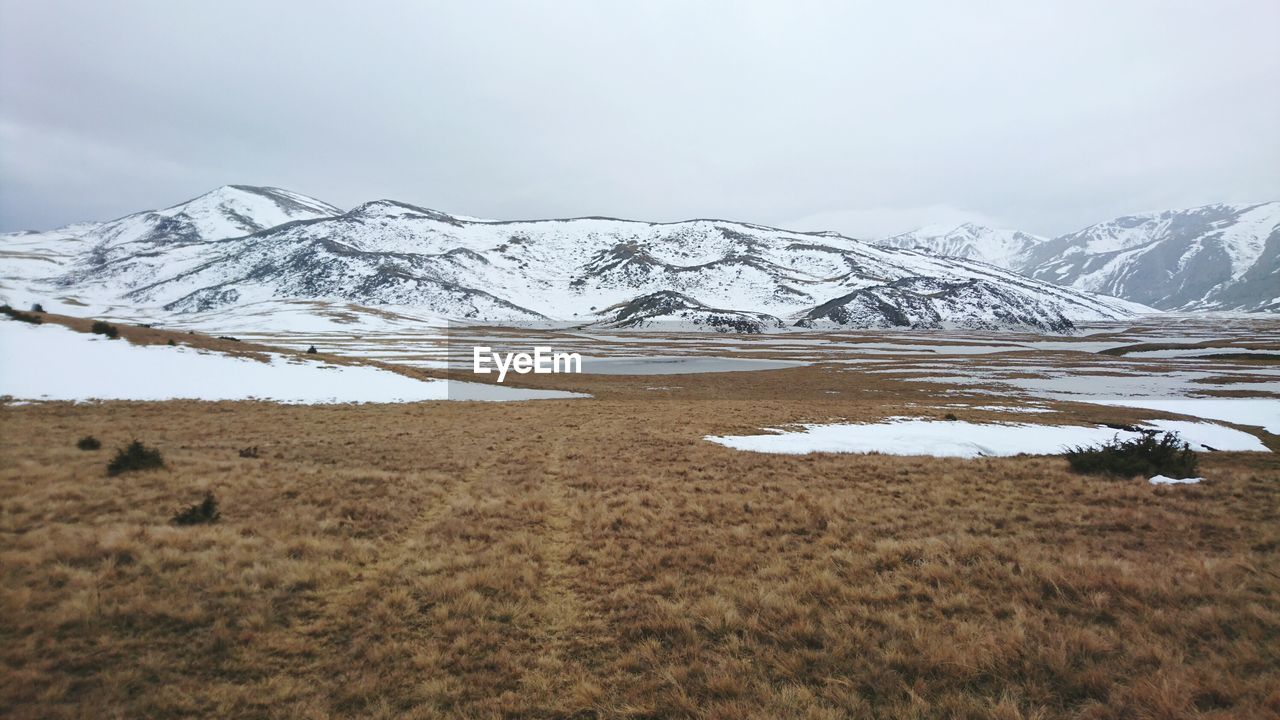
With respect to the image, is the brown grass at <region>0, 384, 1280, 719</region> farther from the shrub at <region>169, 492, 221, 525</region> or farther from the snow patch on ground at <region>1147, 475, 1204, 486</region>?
the snow patch on ground at <region>1147, 475, 1204, 486</region>

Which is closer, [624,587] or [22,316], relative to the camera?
[624,587]

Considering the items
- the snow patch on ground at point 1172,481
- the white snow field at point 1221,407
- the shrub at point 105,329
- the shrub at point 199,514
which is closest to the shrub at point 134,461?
the shrub at point 199,514

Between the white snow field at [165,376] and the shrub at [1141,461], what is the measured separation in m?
31.3

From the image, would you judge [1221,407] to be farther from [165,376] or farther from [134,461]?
[165,376]

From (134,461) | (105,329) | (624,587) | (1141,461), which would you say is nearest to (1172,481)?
(1141,461)

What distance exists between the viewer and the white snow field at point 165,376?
83.5 feet

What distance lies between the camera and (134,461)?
12516 mm

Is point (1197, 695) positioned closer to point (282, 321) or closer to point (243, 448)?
point (243, 448)

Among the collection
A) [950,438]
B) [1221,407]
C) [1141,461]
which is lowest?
[1221,407]

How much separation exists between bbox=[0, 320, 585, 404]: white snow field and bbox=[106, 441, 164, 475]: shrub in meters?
17.4

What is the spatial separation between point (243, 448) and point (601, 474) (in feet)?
38.1

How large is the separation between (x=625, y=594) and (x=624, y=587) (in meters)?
0.27

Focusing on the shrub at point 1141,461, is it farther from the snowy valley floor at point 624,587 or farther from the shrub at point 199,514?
the shrub at point 199,514

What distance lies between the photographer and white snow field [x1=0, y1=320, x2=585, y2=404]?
25.5 metres
